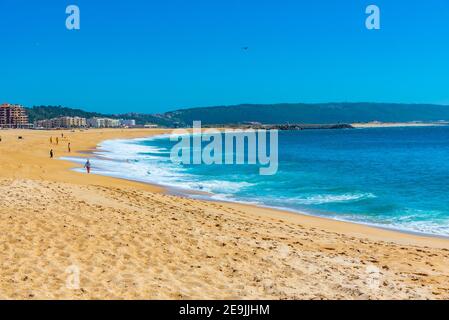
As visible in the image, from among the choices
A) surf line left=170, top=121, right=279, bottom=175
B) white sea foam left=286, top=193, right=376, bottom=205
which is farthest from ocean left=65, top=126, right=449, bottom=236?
surf line left=170, top=121, right=279, bottom=175

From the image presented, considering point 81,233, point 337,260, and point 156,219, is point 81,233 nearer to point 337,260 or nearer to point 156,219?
point 156,219

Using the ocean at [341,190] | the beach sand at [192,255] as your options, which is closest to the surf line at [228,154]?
the ocean at [341,190]

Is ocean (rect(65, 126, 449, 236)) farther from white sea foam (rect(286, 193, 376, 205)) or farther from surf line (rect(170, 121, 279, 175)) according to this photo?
surf line (rect(170, 121, 279, 175))

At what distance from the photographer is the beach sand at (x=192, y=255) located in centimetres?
775

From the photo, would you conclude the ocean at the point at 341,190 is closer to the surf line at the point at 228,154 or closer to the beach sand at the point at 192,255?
the beach sand at the point at 192,255

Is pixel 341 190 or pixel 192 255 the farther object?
pixel 341 190

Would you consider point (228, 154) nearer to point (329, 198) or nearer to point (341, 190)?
point (341, 190)

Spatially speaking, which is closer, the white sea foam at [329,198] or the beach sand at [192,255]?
the beach sand at [192,255]

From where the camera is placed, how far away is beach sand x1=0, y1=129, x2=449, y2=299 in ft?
25.4

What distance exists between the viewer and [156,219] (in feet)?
44.1

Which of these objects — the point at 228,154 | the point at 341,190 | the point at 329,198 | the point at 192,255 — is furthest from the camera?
the point at 228,154

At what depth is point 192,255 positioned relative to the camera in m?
9.85

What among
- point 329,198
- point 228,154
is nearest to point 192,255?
point 329,198
